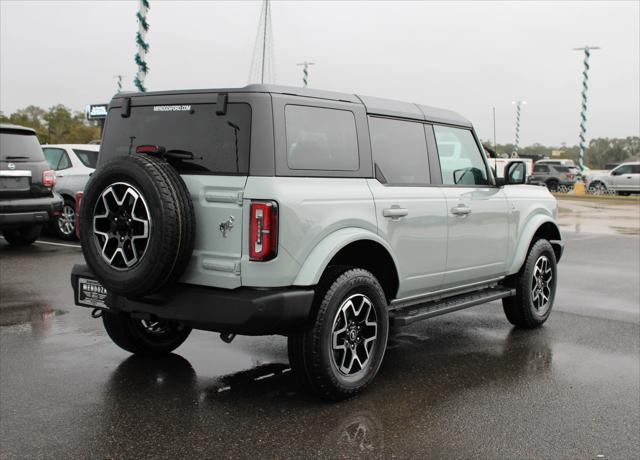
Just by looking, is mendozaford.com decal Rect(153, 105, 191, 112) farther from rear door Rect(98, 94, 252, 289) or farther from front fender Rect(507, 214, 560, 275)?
front fender Rect(507, 214, 560, 275)

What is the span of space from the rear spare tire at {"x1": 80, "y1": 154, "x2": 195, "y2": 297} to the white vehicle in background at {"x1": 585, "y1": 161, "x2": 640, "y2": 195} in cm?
3537

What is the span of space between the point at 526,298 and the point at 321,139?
2.93 metres

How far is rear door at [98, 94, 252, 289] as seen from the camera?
13.4ft

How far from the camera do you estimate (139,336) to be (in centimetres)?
530

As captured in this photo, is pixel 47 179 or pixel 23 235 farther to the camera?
pixel 23 235

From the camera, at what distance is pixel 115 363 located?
17.0 feet

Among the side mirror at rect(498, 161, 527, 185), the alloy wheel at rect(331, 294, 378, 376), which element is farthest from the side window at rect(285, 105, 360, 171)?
the side mirror at rect(498, 161, 527, 185)

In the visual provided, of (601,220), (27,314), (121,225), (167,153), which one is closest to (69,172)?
(27,314)

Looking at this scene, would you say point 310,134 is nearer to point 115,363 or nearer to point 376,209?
point 376,209

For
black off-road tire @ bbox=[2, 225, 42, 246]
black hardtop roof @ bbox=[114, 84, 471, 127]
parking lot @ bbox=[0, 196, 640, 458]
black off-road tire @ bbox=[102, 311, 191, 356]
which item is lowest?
parking lot @ bbox=[0, 196, 640, 458]

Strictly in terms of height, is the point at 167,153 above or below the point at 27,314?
above

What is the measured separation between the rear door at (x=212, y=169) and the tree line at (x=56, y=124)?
7568 cm

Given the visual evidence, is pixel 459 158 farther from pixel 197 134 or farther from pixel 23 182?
pixel 23 182

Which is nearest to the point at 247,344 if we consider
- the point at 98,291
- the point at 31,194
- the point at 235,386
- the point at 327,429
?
the point at 235,386
